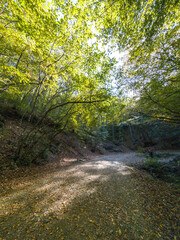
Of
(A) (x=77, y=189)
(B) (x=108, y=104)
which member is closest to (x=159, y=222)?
(A) (x=77, y=189)

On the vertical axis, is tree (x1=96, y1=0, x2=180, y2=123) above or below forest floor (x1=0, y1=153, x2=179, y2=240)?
above

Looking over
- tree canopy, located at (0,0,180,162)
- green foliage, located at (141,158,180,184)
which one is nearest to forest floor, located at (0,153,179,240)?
green foliage, located at (141,158,180,184)

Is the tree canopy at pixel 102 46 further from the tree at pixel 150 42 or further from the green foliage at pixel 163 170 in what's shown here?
the green foliage at pixel 163 170

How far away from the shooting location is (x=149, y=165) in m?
7.03

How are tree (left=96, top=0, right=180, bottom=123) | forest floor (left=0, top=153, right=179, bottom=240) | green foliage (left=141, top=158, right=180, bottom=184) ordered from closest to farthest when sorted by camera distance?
forest floor (left=0, top=153, right=179, bottom=240), tree (left=96, top=0, right=180, bottom=123), green foliage (left=141, top=158, right=180, bottom=184)

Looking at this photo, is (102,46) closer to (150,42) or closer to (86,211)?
(150,42)

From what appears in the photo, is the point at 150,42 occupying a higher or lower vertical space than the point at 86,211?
higher

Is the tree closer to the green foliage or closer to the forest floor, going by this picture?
the forest floor

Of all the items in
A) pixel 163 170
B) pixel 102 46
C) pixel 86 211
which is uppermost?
pixel 102 46

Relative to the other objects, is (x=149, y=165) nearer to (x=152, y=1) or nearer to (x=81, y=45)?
(x=152, y=1)

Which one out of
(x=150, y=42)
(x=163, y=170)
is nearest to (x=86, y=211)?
(x=150, y=42)

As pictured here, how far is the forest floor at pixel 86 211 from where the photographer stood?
1867 mm

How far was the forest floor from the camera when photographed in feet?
6.13

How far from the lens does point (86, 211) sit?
7.99 feet
